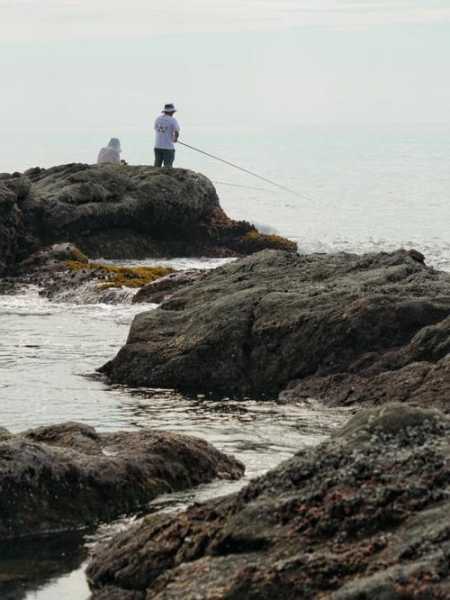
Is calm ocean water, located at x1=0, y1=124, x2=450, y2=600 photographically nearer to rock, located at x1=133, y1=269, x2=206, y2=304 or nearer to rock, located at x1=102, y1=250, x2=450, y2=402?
rock, located at x1=133, y1=269, x2=206, y2=304

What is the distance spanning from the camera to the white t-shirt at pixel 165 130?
3919 cm

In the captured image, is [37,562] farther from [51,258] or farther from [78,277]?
[51,258]

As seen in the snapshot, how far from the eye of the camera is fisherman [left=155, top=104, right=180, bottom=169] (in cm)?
3925

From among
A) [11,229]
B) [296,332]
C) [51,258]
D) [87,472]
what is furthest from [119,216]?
[87,472]

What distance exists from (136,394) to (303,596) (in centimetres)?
1066

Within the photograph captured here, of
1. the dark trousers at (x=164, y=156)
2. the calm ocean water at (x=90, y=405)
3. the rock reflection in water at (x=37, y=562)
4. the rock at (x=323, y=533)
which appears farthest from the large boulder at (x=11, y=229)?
the rock at (x=323, y=533)

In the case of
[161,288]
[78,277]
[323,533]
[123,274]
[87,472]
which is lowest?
[78,277]

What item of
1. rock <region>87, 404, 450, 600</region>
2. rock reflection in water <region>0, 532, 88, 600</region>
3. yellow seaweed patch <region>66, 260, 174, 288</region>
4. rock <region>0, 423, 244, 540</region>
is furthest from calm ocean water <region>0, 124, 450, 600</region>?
yellow seaweed patch <region>66, 260, 174, 288</region>

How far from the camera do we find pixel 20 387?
1978cm

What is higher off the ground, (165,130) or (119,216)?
(165,130)

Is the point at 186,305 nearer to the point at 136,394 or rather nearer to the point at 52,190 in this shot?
the point at 136,394

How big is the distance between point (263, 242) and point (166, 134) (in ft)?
11.7

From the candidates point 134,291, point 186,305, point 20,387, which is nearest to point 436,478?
point 20,387

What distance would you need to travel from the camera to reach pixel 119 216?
119ft
